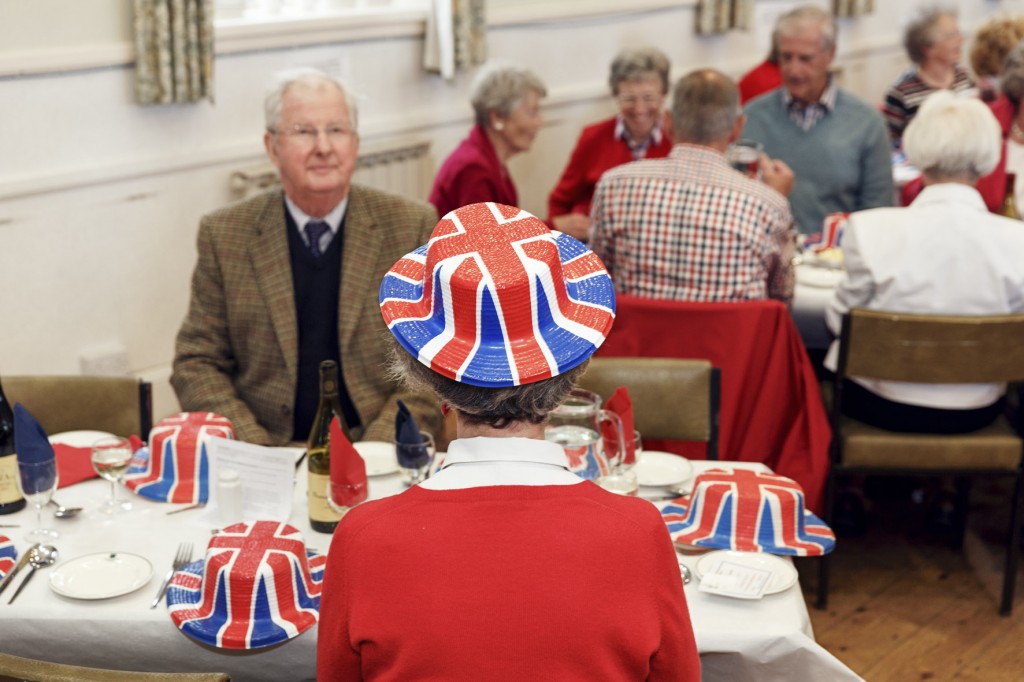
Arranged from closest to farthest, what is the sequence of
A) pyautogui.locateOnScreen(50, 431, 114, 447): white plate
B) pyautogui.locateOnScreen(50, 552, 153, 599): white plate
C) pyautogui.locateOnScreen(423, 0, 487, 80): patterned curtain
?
pyautogui.locateOnScreen(50, 552, 153, 599): white plate < pyautogui.locateOnScreen(50, 431, 114, 447): white plate < pyautogui.locateOnScreen(423, 0, 487, 80): patterned curtain

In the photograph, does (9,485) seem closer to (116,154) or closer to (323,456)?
(323,456)

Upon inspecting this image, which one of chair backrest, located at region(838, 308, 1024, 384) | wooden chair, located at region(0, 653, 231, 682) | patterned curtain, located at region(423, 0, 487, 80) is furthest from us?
patterned curtain, located at region(423, 0, 487, 80)

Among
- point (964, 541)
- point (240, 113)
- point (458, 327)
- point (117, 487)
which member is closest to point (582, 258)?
point (458, 327)

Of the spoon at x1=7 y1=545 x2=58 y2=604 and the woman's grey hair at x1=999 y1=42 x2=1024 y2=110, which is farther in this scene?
the woman's grey hair at x1=999 y1=42 x2=1024 y2=110

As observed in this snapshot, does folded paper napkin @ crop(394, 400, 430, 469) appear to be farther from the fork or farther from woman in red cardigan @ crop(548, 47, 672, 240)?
woman in red cardigan @ crop(548, 47, 672, 240)

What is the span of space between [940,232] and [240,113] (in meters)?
2.60

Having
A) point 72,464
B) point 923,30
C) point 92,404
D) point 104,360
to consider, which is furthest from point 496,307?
point 923,30

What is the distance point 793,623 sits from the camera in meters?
1.78

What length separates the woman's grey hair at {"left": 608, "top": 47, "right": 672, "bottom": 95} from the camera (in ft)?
15.4

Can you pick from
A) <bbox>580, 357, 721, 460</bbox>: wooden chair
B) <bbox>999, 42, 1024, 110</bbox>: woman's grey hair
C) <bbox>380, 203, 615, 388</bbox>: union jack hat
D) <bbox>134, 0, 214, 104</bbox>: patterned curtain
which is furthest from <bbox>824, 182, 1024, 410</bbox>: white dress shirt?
<bbox>134, 0, 214, 104</bbox>: patterned curtain

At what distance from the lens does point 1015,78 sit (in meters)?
4.26

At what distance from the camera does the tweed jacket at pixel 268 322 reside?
2936 millimetres

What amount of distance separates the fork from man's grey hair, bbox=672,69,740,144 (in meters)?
2.06

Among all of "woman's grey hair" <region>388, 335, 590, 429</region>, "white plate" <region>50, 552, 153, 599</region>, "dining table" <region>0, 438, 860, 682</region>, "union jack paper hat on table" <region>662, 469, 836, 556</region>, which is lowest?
"dining table" <region>0, 438, 860, 682</region>
